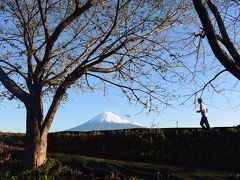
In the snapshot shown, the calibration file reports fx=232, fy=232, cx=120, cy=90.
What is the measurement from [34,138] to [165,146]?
6.58 metres

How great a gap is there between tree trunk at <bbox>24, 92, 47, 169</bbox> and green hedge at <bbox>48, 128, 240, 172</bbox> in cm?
416

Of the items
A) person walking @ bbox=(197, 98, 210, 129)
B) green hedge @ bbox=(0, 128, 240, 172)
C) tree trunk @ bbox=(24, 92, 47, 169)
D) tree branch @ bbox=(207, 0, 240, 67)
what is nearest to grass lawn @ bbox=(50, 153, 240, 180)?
tree trunk @ bbox=(24, 92, 47, 169)

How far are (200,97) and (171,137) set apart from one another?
17.8ft

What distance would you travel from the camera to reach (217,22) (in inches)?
303

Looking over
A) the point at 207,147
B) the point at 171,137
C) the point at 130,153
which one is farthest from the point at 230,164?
the point at 130,153

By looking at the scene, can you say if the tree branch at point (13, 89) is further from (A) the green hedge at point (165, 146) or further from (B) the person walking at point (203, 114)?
(B) the person walking at point (203, 114)

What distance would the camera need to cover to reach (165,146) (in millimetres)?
12148

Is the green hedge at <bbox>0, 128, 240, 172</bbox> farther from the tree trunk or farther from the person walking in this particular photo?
the tree trunk

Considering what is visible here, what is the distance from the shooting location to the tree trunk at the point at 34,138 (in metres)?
9.02

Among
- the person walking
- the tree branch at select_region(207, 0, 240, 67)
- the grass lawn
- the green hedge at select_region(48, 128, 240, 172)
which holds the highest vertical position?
the tree branch at select_region(207, 0, 240, 67)

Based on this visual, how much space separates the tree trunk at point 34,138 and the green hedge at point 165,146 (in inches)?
164

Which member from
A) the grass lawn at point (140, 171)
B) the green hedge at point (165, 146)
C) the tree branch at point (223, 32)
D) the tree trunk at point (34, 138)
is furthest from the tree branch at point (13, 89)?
the tree branch at point (223, 32)

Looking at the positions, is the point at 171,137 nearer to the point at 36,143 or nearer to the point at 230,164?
the point at 230,164

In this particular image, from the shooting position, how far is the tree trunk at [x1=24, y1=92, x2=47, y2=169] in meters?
9.02
